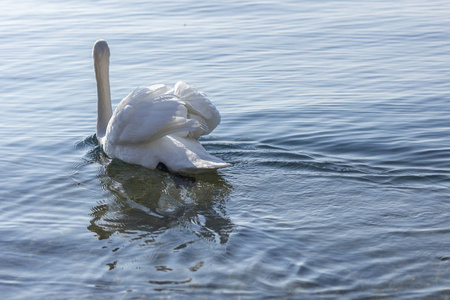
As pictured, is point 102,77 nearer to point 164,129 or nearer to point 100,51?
point 100,51

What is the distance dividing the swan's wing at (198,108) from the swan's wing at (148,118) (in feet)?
0.98

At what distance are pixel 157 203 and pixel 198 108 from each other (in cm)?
169

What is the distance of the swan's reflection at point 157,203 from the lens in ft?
23.8

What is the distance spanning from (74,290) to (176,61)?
10094 millimetres

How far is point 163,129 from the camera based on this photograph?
870 cm

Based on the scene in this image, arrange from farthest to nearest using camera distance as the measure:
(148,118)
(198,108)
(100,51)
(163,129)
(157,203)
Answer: (100,51) < (198,108) < (163,129) < (148,118) < (157,203)

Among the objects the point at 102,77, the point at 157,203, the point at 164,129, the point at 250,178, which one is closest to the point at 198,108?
the point at 164,129

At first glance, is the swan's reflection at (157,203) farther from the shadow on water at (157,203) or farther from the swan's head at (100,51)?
the swan's head at (100,51)

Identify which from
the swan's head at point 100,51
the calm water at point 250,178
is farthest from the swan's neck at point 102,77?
the calm water at point 250,178

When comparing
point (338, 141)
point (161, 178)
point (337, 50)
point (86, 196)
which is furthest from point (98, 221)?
point (337, 50)

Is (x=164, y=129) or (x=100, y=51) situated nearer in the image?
(x=164, y=129)

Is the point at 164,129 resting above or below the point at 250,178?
above

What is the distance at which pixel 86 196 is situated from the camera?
27.9 ft

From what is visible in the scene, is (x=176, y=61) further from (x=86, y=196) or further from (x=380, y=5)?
(x=380, y=5)
